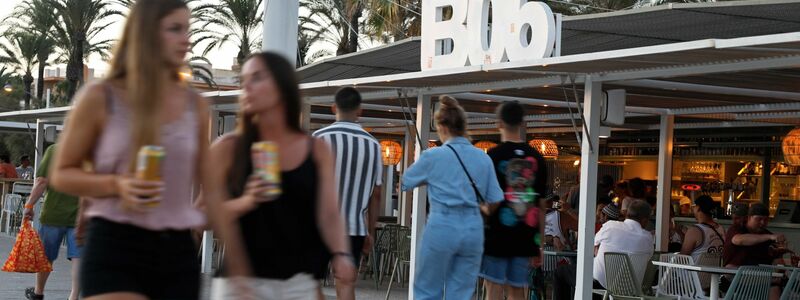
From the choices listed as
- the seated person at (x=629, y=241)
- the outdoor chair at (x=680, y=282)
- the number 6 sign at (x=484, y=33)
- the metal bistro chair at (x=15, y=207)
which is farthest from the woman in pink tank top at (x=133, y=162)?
the metal bistro chair at (x=15, y=207)

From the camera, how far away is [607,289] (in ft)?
37.1

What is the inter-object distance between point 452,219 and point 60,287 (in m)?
7.36

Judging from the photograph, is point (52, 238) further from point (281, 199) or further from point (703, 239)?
point (281, 199)

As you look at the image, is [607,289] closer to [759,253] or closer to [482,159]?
[759,253]

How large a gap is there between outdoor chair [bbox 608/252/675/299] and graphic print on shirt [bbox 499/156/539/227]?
2565 millimetres

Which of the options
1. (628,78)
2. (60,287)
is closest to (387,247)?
(60,287)

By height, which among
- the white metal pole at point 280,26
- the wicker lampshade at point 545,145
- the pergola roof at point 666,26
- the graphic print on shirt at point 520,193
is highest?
the pergola roof at point 666,26

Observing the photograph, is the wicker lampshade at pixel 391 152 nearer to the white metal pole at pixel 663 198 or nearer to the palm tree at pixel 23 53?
the white metal pole at pixel 663 198

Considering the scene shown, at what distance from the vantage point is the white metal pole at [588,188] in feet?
37.2

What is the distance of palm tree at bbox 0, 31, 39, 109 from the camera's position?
178 feet

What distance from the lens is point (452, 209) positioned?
8.45 metres

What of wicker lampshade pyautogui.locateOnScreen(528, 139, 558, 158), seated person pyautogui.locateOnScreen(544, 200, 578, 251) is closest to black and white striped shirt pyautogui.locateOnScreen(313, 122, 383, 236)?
seated person pyautogui.locateOnScreen(544, 200, 578, 251)

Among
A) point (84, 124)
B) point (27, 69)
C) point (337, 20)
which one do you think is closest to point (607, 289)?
point (84, 124)

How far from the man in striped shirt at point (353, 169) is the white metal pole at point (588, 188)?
354cm
